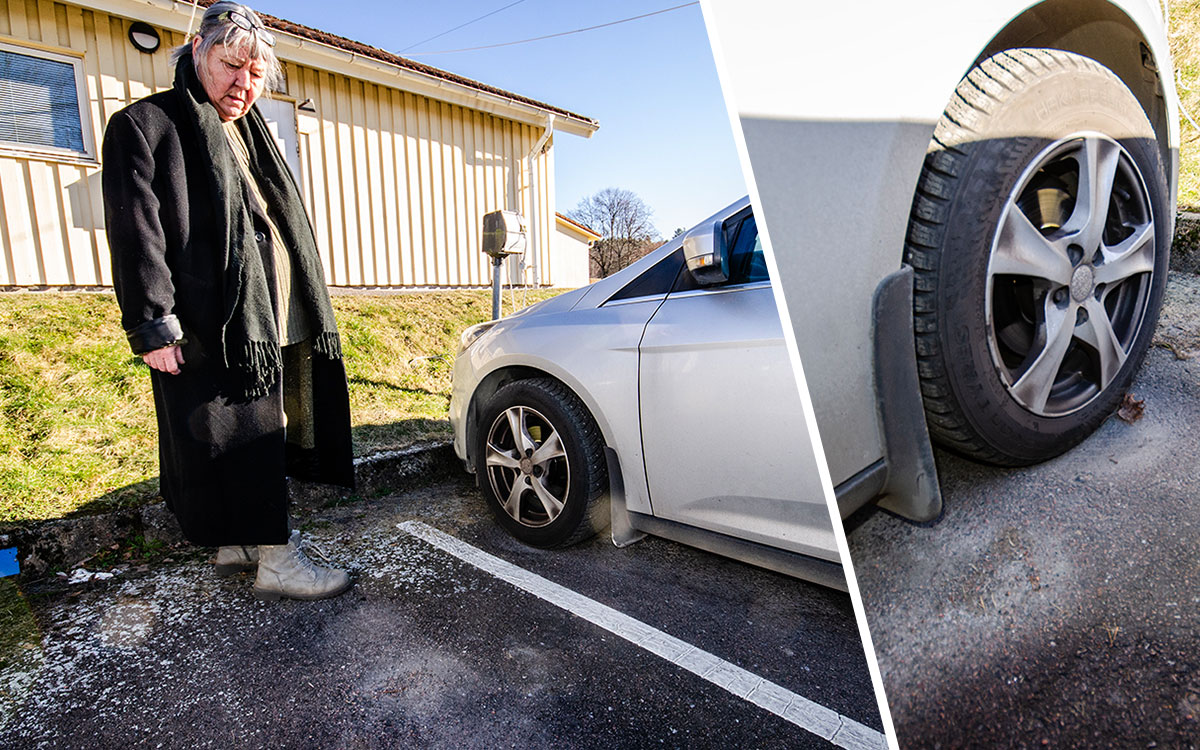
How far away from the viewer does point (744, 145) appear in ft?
2.27

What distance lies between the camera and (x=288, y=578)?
217cm

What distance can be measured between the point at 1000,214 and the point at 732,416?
907mm

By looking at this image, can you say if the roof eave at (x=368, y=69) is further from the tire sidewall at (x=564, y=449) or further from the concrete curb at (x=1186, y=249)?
the concrete curb at (x=1186, y=249)

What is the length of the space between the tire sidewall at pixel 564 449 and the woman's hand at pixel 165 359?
1121mm

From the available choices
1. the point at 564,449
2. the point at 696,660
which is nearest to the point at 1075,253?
the point at 696,660

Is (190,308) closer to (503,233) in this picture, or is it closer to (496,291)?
(503,233)

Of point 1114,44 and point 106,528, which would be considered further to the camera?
point 106,528

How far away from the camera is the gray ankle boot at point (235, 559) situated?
235 cm

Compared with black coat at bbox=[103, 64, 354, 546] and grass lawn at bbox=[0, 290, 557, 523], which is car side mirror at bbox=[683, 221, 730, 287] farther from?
grass lawn at bbox=[0, 290, 557, 523]

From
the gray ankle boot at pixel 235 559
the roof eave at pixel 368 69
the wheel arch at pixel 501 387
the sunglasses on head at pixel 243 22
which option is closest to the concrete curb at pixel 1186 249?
the wheel arch at pixel 501 387

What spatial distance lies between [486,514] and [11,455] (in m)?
2.14

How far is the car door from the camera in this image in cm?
164

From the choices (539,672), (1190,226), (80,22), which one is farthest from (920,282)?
(80,22)

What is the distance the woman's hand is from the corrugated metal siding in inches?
205
